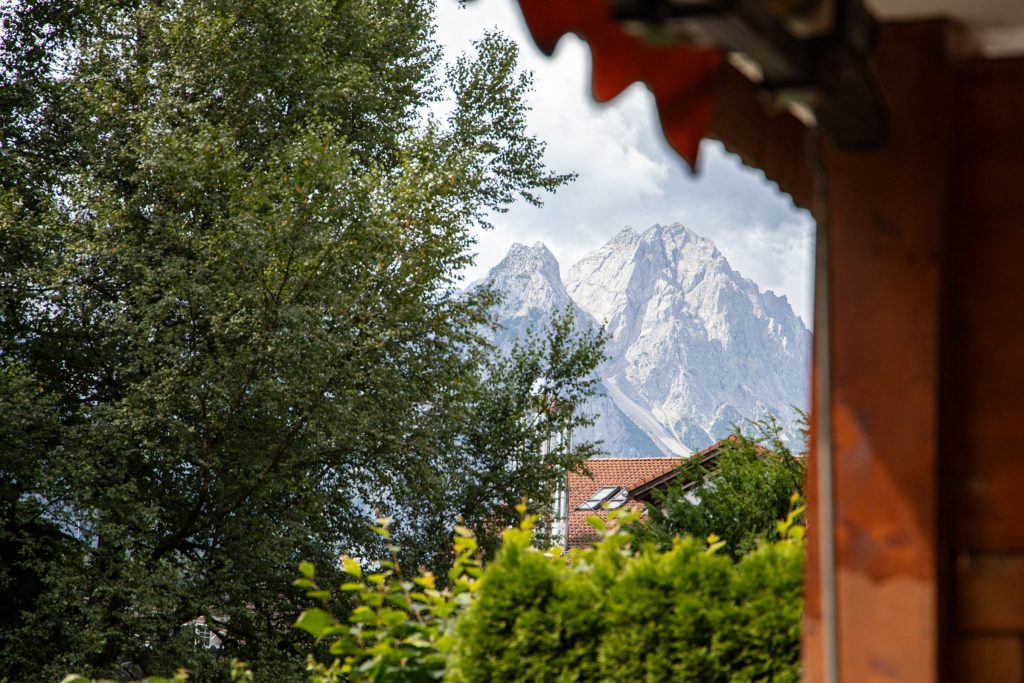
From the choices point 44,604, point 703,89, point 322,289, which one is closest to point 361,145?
point 322,289

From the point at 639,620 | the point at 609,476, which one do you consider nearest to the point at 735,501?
the point at 639,620

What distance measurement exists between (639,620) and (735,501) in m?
7.55

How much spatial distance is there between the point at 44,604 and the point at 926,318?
1067 centimetres

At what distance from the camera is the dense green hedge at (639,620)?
2.85 meters

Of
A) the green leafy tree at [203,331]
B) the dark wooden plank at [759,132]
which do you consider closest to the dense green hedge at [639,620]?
the dark wooden plank at [759,132]

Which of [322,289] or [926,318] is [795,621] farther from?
[322,289]

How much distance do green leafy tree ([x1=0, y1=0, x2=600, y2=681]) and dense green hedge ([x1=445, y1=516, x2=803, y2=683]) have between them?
798 centimetres

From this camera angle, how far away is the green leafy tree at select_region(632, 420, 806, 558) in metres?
10.1

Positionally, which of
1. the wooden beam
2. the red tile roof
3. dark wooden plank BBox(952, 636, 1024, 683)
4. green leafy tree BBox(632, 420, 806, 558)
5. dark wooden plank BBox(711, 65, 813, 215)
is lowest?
dark wooden plank BBox(952, 636, 1024, 683)

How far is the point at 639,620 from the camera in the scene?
2920mm

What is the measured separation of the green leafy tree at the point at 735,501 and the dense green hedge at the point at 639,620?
6744 mm

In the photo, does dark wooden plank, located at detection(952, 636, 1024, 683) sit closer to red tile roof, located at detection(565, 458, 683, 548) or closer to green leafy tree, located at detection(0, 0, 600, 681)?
green leafy tree, located at detection(0, 0, 600, 681)

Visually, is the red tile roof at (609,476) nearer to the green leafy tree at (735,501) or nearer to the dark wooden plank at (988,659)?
the green leafy tree at (735,501)

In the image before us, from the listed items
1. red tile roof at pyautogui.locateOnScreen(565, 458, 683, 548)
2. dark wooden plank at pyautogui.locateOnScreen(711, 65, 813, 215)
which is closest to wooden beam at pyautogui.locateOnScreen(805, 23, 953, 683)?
dark wooden plank at pyautogui.locateOnScreen(711, 65, 813, 215)
